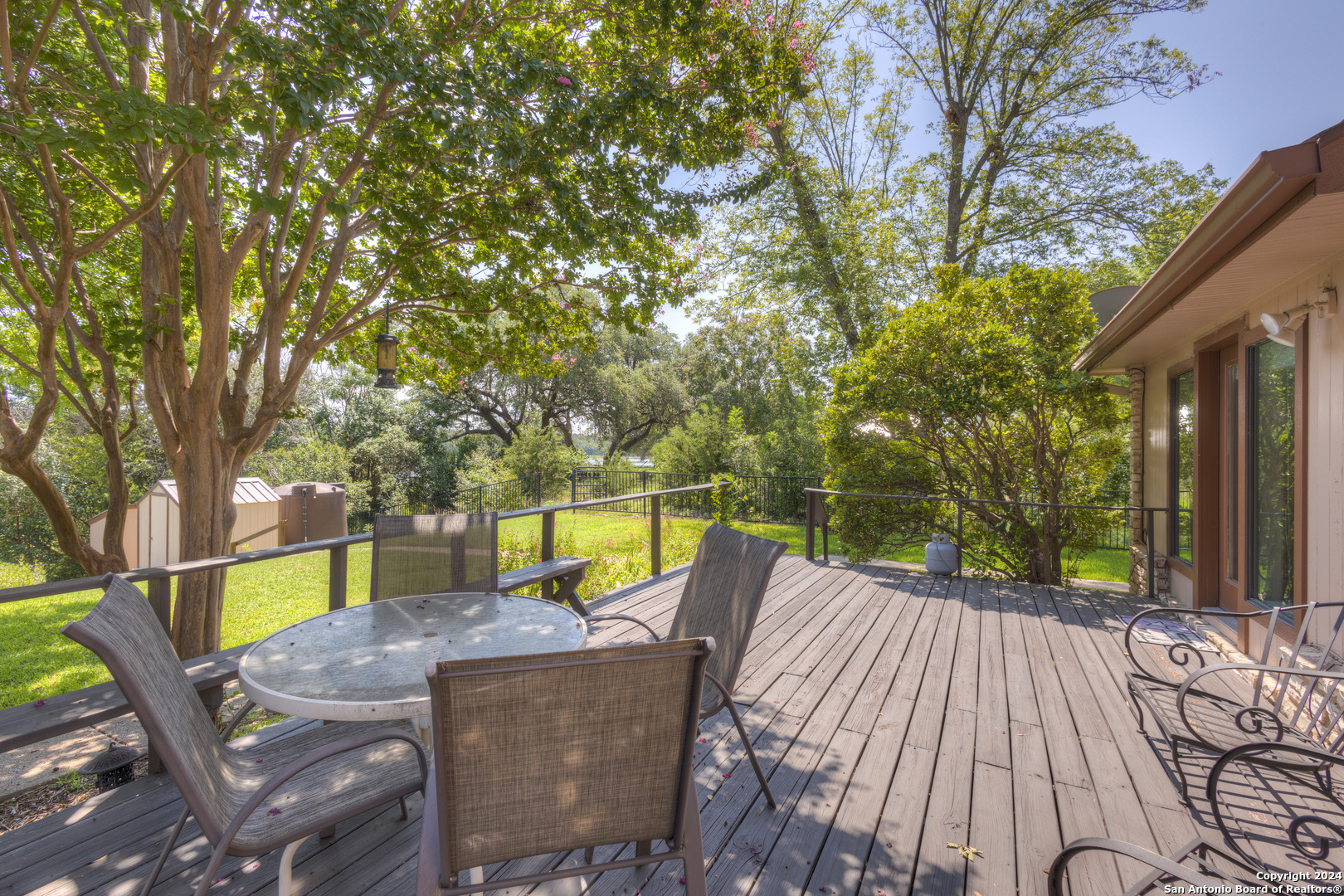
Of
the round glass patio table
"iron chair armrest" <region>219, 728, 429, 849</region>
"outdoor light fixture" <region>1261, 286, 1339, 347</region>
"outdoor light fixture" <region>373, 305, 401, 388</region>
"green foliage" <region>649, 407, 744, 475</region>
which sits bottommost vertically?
"iron chair armrest" <region>219, 728, 429, 849</region>

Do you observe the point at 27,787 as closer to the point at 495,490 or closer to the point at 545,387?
the point at 495,490

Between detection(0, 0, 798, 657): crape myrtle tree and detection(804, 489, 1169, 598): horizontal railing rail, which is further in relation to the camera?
detection(804, 489, 1169, 598): horizontal railing rail

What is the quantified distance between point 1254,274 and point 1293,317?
0.27 m

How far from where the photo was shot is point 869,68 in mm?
12469

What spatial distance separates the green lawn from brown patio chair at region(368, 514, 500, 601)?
4.77 ft

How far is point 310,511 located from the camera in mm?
10484

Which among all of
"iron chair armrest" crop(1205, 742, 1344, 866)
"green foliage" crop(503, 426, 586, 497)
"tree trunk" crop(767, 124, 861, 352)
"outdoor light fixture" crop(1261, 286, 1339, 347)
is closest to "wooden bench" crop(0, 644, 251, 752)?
"iron chair armrest" crop(1205, 742, 1344, 866)

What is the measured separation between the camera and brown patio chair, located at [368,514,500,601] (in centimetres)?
294

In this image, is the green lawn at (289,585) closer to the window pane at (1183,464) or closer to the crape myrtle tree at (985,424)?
the crape myrtle tree at (985,424)

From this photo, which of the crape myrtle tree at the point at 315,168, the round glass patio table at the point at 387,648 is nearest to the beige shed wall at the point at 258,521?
the crape myrtle tree at the point at 315,168

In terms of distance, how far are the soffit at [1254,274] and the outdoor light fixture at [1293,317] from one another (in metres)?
0.17

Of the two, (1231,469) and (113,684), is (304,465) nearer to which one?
(113,684)

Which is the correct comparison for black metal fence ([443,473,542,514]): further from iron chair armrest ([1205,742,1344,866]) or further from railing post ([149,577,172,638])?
iron chair armrest ([1205,742,1344,866])

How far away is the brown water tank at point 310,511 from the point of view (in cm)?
1033
